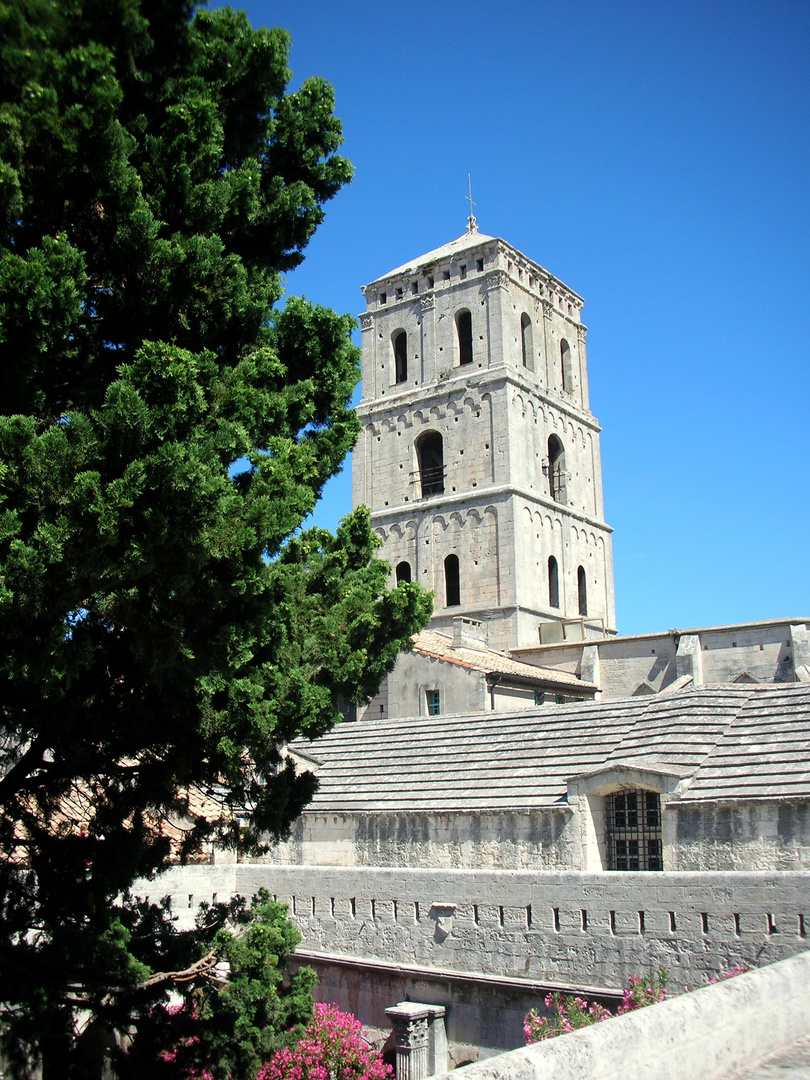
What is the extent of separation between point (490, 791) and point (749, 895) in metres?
5.19

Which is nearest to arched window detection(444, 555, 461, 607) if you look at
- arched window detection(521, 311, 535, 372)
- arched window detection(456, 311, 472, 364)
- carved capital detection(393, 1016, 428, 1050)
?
arched window detection(456, 311, 472, 364)

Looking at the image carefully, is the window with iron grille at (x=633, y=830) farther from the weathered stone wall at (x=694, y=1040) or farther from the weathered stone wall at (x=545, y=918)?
the weathered stone wall at (x=694, y=1040)

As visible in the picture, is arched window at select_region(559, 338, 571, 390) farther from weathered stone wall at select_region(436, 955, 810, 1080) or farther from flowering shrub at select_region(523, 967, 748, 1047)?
weathered stone wall at select_region(436, 955, 810, 1080)

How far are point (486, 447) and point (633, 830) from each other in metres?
28.6

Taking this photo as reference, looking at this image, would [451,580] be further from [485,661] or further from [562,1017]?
[562,1017]

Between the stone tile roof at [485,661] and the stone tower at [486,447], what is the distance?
14.0ft

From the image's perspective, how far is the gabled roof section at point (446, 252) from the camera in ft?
149

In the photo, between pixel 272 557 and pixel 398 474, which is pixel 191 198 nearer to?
pixel 272 557

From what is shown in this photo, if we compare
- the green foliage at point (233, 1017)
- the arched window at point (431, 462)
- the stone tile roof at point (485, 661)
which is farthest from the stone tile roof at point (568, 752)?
the arched window at point (431, 462)

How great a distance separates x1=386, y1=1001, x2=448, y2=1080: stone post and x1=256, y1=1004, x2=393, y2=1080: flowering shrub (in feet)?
1.85

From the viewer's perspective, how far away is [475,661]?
99.2 ft

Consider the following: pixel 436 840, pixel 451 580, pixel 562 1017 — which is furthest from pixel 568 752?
pixel 451 580

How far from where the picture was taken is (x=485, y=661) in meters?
31.2

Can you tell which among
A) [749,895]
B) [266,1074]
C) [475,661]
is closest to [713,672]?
[475,661]
